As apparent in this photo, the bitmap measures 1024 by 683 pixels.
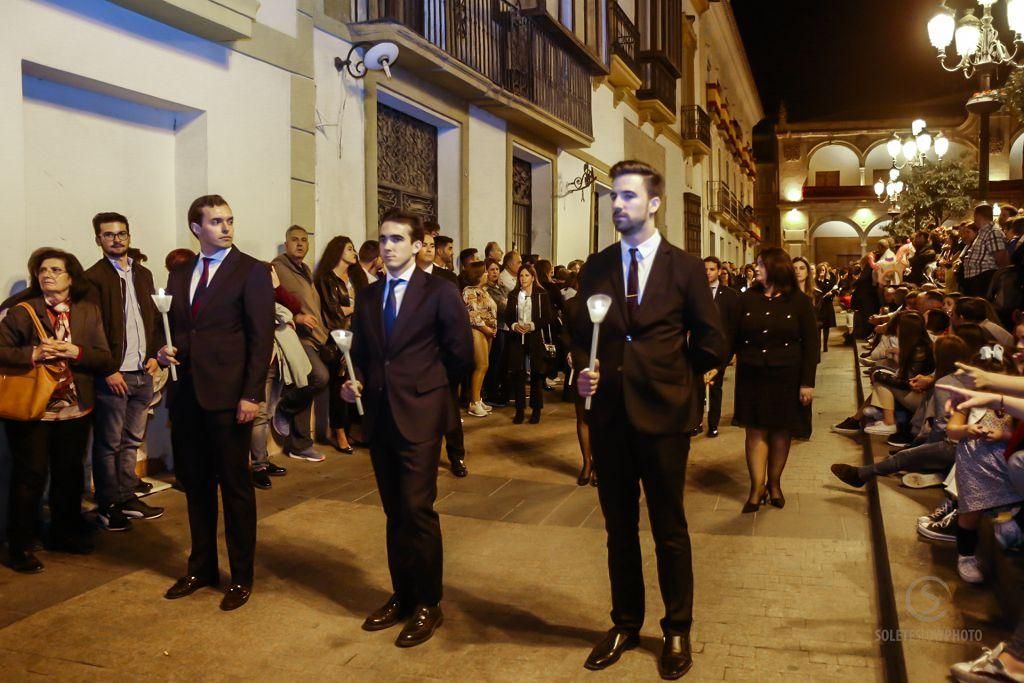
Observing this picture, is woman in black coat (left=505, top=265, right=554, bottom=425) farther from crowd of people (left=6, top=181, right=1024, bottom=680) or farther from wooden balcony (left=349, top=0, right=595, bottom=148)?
wooden balcony (left=349, top=0, right=595, bottom=148)

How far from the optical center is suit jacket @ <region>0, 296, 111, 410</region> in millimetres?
5172

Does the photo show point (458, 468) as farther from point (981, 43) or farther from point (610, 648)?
point (981, 43)

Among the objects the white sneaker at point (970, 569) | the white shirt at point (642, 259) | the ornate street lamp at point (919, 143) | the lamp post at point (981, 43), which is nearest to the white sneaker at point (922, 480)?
the white sneaker at point (970, 569)

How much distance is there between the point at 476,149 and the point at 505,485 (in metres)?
6.42

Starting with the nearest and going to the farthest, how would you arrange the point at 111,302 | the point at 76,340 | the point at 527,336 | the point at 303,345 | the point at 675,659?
the point at 675,659, the point at 76,340, the point at 111,302, the point at 303,345, the point at 527,336

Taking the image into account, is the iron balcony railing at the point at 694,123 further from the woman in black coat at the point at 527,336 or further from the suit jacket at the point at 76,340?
the suit jacket at the point at 76,340

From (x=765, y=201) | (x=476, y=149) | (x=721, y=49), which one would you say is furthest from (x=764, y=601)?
(x=765, y=201)

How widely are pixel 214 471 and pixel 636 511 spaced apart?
7.23 feet

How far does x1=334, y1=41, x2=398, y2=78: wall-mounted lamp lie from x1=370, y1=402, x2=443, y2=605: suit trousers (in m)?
5.91

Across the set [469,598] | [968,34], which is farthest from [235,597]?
[968,34]

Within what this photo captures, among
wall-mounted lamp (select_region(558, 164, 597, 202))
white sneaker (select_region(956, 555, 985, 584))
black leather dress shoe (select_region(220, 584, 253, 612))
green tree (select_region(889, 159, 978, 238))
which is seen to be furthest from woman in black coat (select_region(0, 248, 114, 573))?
green tree (select_region(889, 159, 978, 238))

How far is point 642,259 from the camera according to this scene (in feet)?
12.9

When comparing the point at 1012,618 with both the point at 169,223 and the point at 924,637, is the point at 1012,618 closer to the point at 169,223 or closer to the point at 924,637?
the point at 924,637

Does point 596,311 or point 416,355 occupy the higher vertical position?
point 596,311
